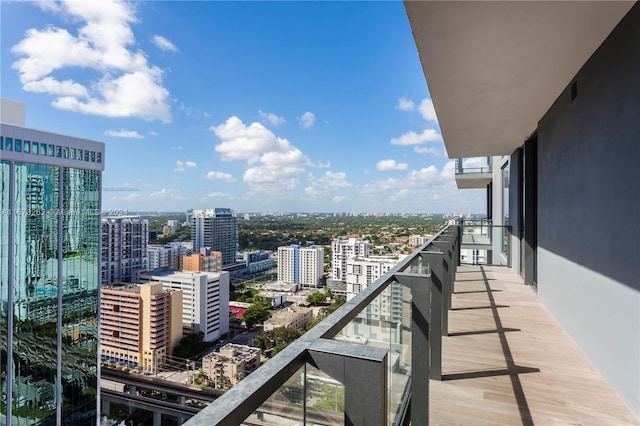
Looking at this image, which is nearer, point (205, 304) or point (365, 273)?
point (365, 273)

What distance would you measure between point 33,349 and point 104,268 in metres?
24.1

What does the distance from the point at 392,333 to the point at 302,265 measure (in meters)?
57.2

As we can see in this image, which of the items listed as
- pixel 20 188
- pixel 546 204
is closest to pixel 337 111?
pixel 20 188

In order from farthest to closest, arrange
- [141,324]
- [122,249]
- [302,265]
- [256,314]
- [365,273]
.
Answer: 1. [302,265]
2. [122,249]
3. [256,314]
4. [141,324]
5. [365,273]

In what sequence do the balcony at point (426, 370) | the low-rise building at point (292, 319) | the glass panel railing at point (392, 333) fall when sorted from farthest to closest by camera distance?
the low-rise building at point (292, 319)
the glass panel railing at point (392, 333)
the balcony at point (426, 370)

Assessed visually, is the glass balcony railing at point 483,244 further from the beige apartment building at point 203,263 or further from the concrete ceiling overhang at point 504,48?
the beige apartment building at point 203,263

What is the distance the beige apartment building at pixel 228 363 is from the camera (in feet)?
78.9

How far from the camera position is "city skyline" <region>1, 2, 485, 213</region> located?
1630 inches

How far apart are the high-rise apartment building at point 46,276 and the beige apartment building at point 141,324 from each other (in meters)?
5.11

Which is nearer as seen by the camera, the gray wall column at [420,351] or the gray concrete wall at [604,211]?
the gray wall column at [420,351]

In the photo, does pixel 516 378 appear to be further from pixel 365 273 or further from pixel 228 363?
pixel 228 363

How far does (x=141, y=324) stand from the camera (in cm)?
3638

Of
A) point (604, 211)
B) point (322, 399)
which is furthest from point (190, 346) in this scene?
point (322, 399)

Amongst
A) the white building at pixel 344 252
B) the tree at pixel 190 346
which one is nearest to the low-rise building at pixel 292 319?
the tree at pixel 190 346
